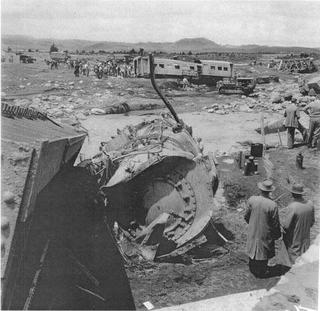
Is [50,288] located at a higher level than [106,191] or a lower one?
lower

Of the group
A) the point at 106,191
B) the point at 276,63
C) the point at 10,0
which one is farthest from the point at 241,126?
the point at 276,63

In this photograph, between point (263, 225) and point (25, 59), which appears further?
point (25, 59)

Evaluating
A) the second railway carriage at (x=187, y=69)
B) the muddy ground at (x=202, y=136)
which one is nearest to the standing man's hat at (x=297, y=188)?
the muddy ground at (x=202, y=136)

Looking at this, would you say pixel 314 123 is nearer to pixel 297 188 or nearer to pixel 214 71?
pixel 297 188

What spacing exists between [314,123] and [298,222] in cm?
617

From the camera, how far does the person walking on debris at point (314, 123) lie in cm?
1049

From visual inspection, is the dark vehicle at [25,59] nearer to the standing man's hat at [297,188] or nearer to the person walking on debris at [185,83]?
the person walking on debris at [185,83]

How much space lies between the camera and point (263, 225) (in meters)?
5.20

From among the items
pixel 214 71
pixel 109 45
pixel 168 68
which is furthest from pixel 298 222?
pixel 109 45

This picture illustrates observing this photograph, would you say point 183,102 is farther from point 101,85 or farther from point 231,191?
point 231,191

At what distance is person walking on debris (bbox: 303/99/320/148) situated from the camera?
413 inches

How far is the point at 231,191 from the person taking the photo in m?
8.19

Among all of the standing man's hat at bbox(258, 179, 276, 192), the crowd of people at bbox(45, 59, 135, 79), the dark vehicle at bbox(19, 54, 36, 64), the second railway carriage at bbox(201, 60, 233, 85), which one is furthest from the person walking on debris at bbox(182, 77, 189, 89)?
the standing man's hat at bbox(258, 179, 276, 192)

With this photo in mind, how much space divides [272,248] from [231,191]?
293 centimetres
